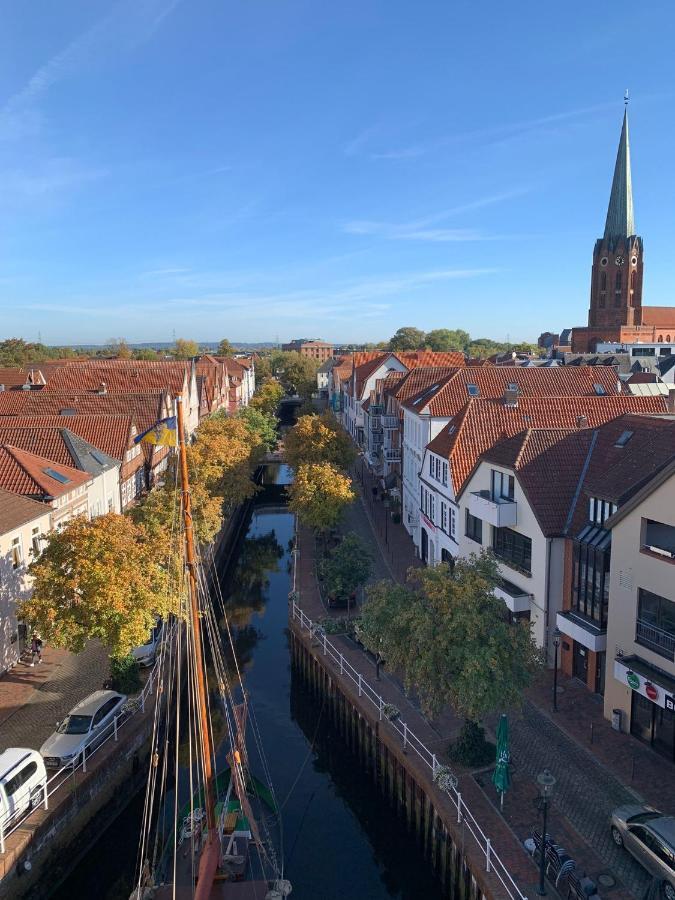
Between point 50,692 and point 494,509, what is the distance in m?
20.4

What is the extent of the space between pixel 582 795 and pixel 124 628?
16.4 m

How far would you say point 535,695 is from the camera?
2600 centimetres

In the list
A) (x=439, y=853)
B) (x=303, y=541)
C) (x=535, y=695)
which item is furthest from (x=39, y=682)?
(x=303, y=541)

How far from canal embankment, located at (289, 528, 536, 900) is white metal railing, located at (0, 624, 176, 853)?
7745 millimetres

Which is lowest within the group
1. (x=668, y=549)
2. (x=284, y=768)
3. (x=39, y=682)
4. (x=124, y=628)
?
(x=284, y=768)

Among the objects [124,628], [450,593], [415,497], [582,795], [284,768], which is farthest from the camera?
[415,497]

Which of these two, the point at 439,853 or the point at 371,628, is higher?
the point at 371,628

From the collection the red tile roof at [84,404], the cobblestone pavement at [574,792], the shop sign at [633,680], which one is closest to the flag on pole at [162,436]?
the cobblestone pavement at [574,792]

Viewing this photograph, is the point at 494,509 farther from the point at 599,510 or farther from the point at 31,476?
the point at 31,476

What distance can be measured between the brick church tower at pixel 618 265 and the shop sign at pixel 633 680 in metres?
113

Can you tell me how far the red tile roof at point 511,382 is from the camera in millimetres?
42312

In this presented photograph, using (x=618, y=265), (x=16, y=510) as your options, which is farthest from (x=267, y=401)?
(x=16, y=510)

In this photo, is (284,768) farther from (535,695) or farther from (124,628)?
(535,695)

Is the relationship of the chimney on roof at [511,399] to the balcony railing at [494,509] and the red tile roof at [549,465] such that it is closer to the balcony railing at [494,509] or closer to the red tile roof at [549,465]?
the red tile roof at [549,465]
